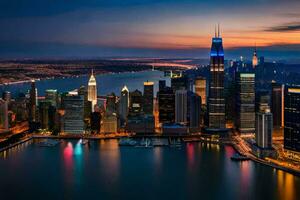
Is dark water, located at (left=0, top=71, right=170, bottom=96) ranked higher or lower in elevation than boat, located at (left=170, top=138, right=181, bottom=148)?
higher

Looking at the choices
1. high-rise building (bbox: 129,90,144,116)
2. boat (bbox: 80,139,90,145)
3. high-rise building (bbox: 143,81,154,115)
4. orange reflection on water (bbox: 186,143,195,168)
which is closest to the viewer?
orange reflection on water (bbox: 186,143,195,168)

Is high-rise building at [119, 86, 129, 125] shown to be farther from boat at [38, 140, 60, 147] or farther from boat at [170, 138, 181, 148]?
boat at [38, 140, 60, 147]

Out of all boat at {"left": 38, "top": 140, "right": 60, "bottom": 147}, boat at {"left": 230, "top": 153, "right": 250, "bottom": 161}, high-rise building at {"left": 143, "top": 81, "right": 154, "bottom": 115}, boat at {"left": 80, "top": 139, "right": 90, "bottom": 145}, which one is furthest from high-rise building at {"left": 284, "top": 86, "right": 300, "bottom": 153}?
high-rise building at {"left": 143, "top": 81, "right": 154, "bottom": 115}

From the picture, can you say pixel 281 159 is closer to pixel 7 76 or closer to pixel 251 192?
pixel 251 192

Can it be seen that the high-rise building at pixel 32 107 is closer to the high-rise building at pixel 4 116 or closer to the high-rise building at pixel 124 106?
the high-rise building at pixel 4 116

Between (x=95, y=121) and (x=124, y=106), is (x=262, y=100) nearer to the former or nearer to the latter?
(x=124, y=106)

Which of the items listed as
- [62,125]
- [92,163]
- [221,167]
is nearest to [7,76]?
[62,125]

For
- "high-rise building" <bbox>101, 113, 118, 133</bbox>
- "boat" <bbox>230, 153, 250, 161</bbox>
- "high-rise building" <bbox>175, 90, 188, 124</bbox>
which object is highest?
"high-rise building" <bbox>175, 90, 188, 124</bbox>

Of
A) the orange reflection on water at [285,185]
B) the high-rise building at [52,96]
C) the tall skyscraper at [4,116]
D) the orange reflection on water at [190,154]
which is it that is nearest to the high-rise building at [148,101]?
the high-rise building at [52,96]
